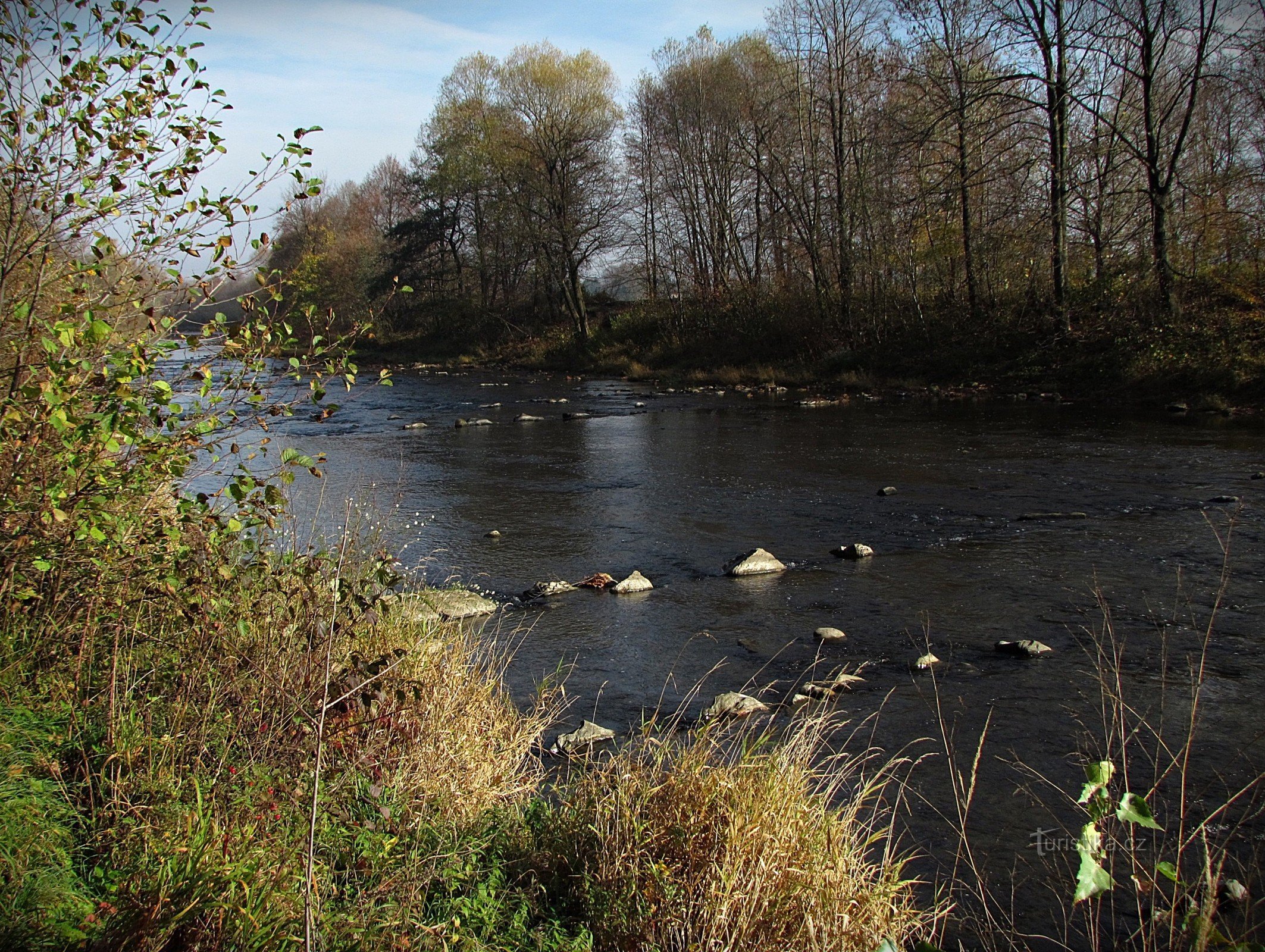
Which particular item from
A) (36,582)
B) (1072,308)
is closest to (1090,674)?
(36,582)

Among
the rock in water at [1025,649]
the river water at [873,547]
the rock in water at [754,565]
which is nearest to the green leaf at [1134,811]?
the river water at [873,547]

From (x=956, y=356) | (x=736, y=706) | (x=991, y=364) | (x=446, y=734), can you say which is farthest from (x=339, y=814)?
(x=956, y=356)

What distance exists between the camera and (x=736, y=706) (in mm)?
5309

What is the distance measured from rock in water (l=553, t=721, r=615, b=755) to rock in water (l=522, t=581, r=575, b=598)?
2.95 m

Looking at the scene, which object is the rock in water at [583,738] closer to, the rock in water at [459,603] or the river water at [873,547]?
the river water at [873,547]

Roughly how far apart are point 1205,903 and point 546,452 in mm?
14856

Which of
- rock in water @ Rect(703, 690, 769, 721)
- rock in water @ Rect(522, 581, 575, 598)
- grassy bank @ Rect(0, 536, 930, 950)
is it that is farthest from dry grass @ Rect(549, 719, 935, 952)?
rock in water @ Rect(522, 581, 575, 598)

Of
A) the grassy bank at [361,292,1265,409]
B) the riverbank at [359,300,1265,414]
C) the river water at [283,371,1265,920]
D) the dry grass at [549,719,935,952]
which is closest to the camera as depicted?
the dry grass at [549,719,935,952]

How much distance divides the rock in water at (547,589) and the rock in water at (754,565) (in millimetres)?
1554

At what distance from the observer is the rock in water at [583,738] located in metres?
4.96

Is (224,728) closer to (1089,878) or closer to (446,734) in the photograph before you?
(446,734)

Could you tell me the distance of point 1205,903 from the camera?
2174 millimetres

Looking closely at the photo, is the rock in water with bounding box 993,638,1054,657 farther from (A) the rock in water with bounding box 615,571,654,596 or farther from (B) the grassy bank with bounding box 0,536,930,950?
(A) the rock in water with bounding box 615,571,654,596

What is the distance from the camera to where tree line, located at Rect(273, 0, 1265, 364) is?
20750 mm
